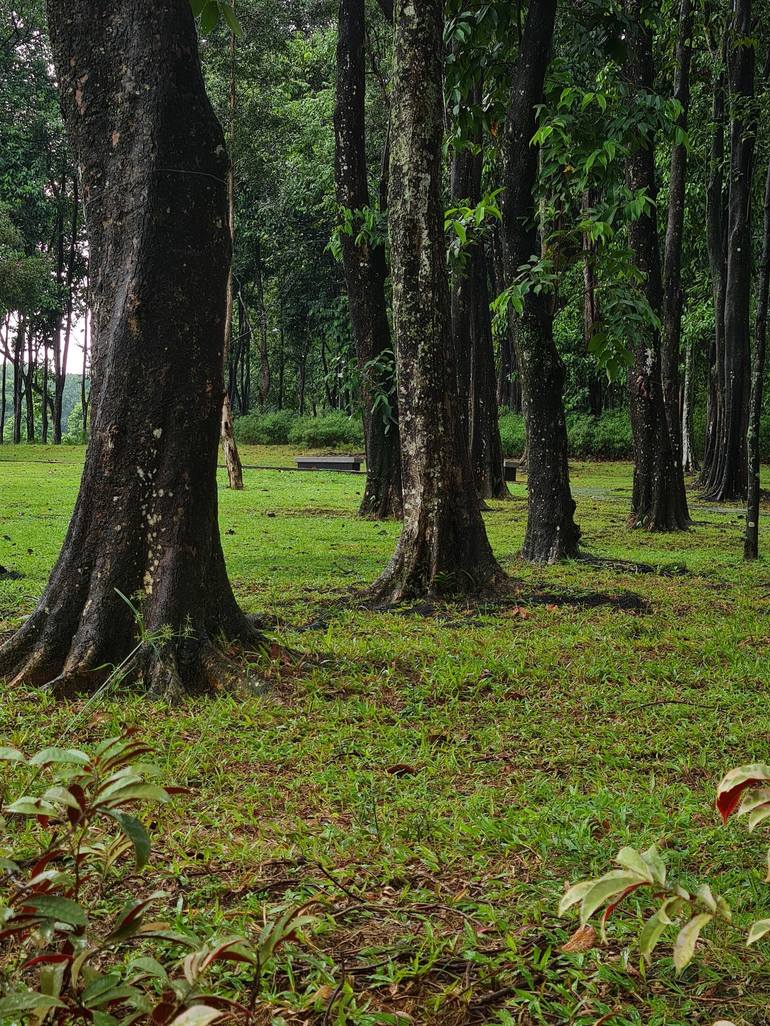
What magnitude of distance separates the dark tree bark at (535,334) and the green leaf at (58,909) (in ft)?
25.0

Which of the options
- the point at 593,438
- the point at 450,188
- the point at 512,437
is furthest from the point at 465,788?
the point at 593,438

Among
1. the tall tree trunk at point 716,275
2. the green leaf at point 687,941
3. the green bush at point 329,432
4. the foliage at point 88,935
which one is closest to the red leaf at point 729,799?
the green leaf at point 687,941

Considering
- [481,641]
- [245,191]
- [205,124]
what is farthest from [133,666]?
[245,191]

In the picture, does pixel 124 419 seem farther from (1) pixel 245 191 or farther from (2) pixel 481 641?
(1) pixel 245 191

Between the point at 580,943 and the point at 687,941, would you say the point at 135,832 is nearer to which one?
the point at 687,941

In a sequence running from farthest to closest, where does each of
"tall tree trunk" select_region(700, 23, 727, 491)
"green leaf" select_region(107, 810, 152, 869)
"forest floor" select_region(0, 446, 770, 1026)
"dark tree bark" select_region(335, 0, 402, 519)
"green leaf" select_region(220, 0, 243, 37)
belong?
"tall tree trunk" select_region(700, 23, 727, 491)
"dark tree bark" select_region(335, 0, 402, 519)
"forest floor" select_region(0, 446, 770, 1026)
"green leaf" select_region(220, 0, 243, 37)
"green leaf" select_region(107, 810, 152, 869)

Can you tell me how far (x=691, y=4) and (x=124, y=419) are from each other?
36.5 feet

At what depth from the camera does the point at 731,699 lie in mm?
4672

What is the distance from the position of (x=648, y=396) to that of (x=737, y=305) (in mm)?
6801

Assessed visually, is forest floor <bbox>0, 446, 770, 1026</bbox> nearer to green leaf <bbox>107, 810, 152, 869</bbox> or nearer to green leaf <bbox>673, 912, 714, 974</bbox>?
green leaf <bbox>673, 912, 714, 974</bbox>

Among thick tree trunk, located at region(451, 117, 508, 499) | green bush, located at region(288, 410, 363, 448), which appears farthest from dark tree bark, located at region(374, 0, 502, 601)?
green bush, located at region(288, 410, 363, 448)

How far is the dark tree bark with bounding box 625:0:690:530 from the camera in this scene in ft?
39.0

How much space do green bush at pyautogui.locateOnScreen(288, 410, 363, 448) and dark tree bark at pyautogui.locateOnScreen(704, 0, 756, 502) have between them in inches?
687

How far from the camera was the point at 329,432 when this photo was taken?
35.9m
